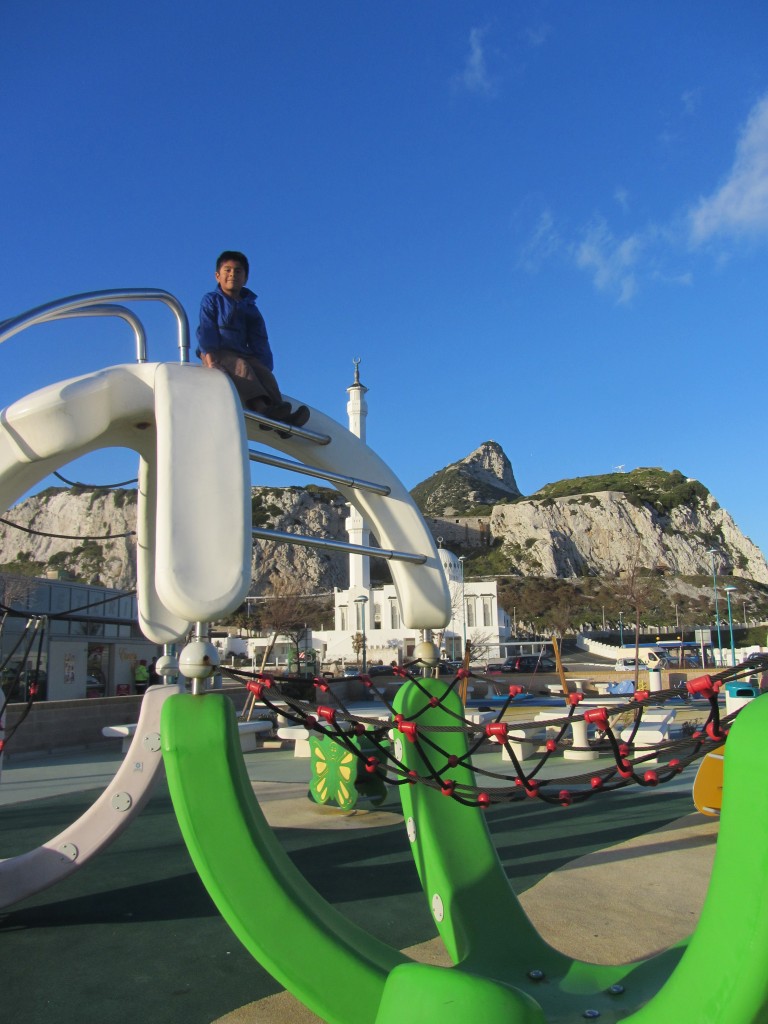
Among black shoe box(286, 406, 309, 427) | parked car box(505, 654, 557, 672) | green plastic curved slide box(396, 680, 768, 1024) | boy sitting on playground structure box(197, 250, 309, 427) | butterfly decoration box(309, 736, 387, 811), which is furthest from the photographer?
parked car box(505, 654, 557, 672)

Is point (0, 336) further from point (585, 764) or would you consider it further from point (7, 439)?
point (585, 764)

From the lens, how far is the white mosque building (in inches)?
2012

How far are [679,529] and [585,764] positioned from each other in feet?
356

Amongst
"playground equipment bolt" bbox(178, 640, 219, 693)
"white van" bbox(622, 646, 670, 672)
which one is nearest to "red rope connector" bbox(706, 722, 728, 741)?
"playground equipment bolt" bbox(178, 640, 219, 693)

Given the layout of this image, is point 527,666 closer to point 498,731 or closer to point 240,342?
point 240,342

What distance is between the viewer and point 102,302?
14.2ft

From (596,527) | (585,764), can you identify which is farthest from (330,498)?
(585,764)

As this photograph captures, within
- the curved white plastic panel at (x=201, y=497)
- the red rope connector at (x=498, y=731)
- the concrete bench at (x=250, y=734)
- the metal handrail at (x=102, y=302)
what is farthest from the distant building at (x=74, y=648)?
the red rope connector at (x=498, y=731)

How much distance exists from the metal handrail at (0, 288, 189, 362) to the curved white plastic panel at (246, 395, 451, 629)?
2.24 ft

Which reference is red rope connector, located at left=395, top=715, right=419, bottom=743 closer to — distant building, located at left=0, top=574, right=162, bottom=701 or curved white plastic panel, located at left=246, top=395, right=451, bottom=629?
curved white plastic panel, located at left=246, top=395, right=451, bottom=629

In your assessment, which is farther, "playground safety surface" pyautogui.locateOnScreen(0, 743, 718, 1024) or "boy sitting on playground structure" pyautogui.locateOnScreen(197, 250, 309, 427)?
"boy sitting on playground structure" pyautogui.locateOnScreen(197, 250, 309, 427)

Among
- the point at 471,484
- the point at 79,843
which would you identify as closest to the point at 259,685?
the point at 79,843

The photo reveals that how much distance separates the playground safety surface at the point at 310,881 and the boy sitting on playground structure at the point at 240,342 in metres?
2.10

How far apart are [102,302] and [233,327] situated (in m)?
0.85
